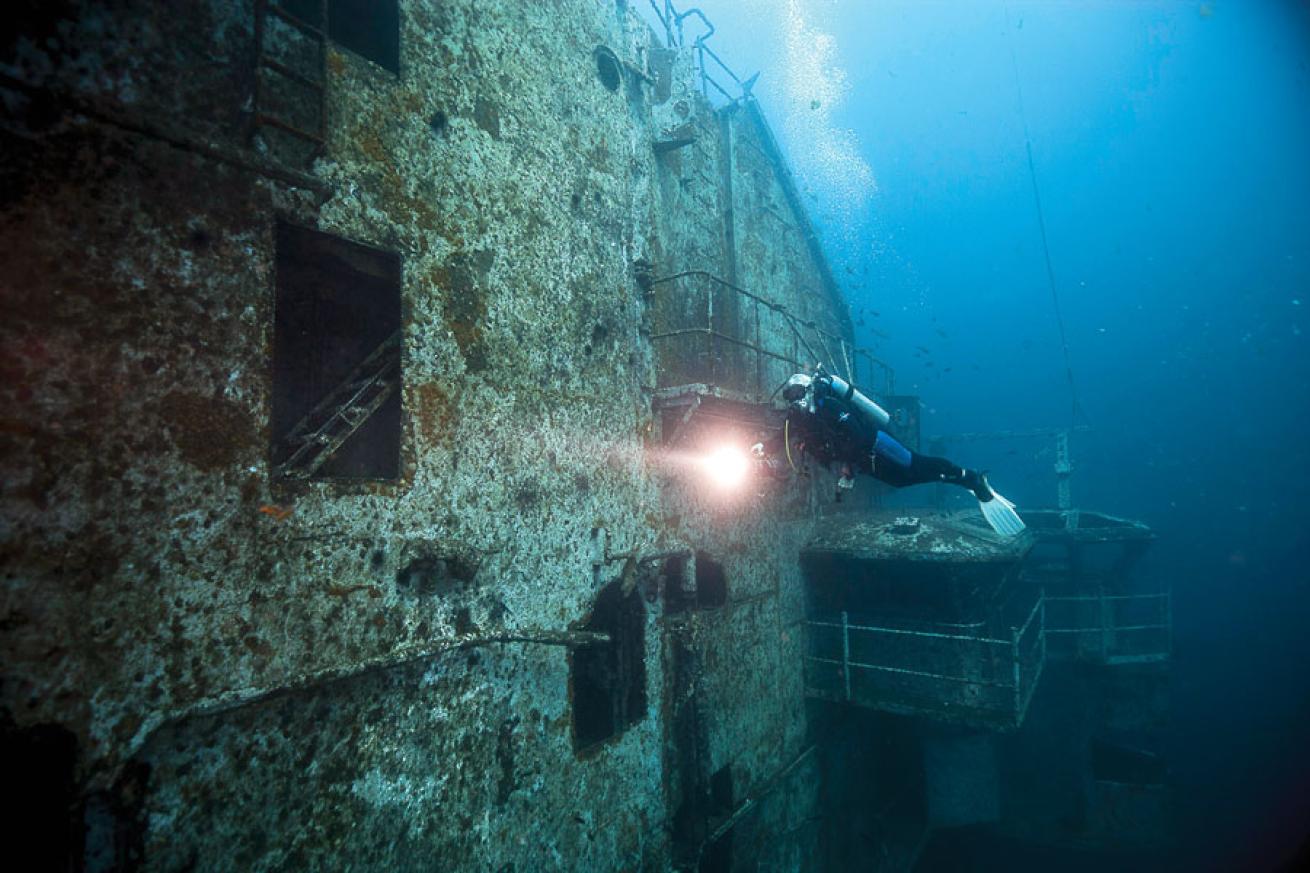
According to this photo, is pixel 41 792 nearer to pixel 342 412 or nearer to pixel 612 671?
pixel 342 412

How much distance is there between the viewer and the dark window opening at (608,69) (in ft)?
19.6

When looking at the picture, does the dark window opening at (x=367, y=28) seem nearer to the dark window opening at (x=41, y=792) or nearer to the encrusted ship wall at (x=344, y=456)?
the encrusted ship wall at (x=344, y=456)

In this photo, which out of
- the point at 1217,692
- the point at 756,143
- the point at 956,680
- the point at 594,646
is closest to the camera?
the point at 594,646

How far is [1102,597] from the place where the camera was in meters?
12.5

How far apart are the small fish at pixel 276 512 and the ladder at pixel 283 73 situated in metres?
2.01

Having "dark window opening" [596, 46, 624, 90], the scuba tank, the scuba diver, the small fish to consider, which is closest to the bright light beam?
the scuba diver

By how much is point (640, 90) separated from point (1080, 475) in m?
38.1

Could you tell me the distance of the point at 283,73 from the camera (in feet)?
10.2

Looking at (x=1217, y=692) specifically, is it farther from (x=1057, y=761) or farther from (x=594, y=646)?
(x=594, y=646)

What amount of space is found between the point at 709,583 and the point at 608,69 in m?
6.13

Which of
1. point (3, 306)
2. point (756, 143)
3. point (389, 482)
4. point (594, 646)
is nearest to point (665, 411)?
point (594, 646)

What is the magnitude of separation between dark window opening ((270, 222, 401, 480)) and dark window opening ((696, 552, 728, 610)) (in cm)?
426

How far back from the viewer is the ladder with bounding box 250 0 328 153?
118 inches

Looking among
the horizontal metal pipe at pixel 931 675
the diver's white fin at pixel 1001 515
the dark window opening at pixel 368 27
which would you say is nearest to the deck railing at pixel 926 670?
the horizontal metal pipe at pixel 931 675
